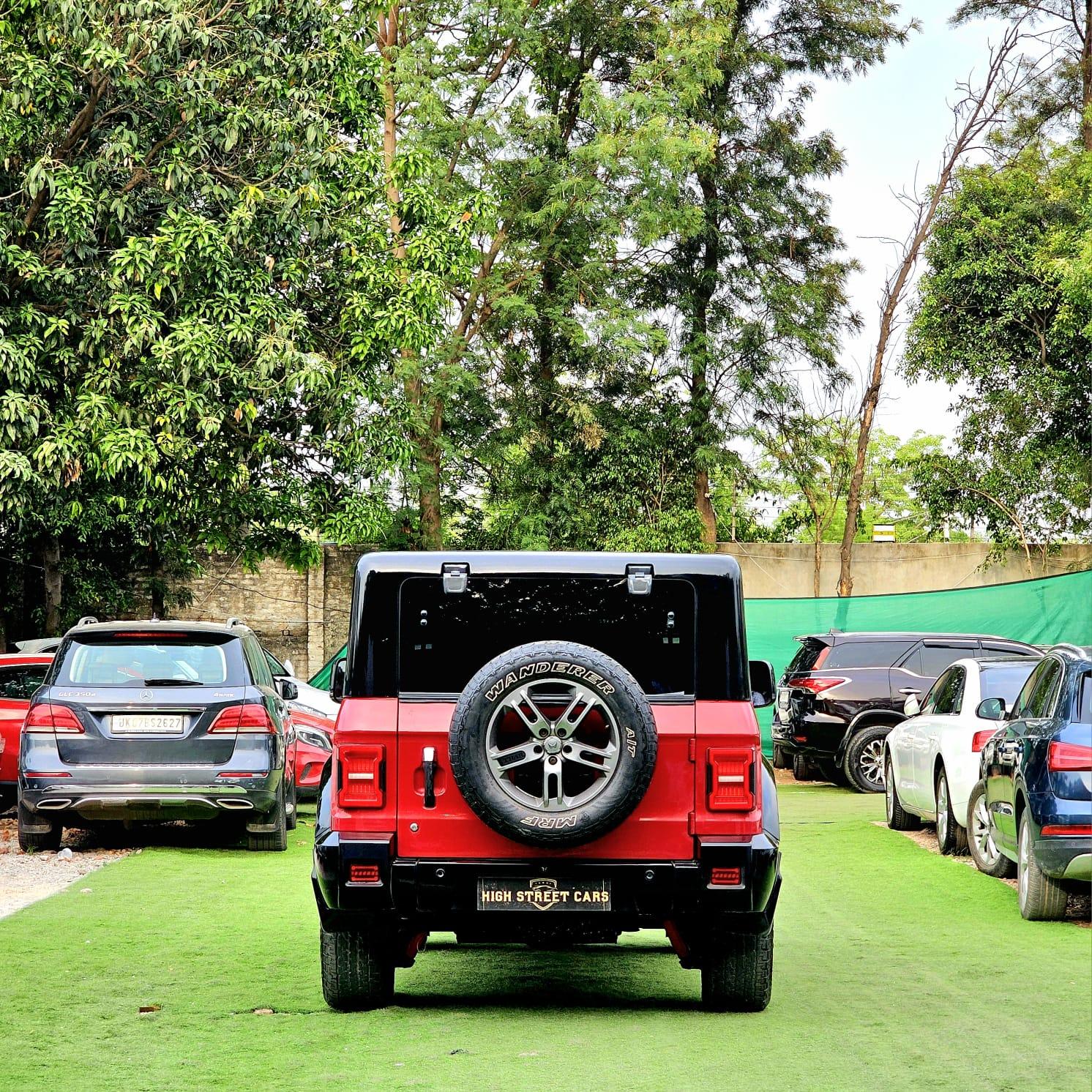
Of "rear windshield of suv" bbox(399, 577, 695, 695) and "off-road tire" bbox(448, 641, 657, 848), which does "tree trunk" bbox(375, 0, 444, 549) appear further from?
"off-road tire" bbox(448, 641, 657, 848)

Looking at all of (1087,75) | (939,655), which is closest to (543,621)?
(939,655)

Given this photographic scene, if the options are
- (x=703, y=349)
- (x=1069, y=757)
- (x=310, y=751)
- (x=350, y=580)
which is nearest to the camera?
(x=1069, y=757)

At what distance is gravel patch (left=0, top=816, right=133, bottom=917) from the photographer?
1071cm

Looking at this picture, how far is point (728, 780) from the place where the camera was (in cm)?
673

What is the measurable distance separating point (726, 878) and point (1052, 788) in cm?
366

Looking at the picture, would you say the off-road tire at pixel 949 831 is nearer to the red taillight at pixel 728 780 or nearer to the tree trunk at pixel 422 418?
the red taillight at pixel 728 780

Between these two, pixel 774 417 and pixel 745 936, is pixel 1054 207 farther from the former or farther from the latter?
pixel 745 936

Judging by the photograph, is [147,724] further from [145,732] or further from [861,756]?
[861,756]

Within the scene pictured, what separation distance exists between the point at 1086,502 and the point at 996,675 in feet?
71.8

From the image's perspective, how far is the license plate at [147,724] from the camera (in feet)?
40.1

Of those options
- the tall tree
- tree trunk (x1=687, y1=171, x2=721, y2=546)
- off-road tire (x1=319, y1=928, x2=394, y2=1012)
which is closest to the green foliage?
tree trunk (x1=687, y1=171, x2=721, y2=546)

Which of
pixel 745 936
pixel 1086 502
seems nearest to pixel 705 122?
pixel 1086 502

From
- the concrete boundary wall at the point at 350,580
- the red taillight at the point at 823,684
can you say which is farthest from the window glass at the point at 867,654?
the concrete boundary wall at the point at 350,580

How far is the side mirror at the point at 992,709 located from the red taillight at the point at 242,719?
520 centimetres
